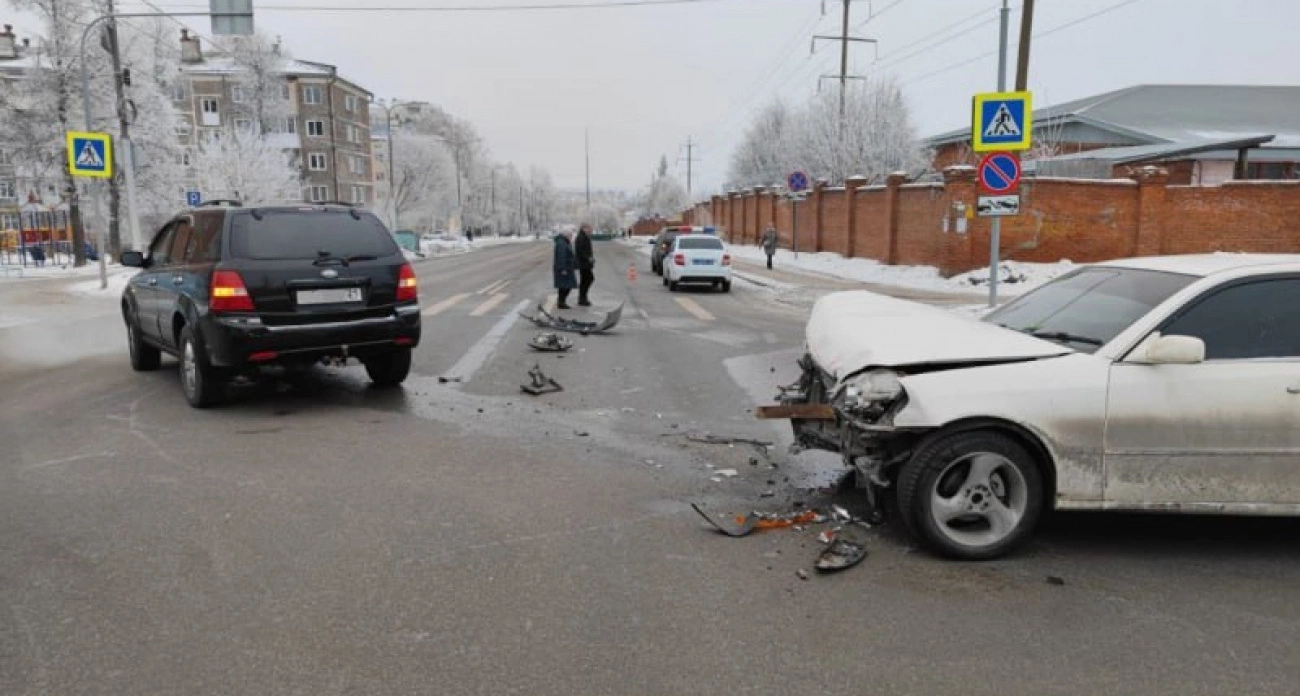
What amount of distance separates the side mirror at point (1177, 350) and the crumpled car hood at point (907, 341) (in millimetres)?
401

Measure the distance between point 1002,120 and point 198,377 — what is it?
35.5 feet

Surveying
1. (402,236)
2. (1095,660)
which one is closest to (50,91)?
(402,236)

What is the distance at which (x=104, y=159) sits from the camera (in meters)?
19.7

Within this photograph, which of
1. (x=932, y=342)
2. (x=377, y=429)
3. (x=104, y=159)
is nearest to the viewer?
(x=932, y=342)

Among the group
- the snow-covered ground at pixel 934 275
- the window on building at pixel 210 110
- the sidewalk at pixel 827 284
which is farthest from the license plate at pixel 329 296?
the window on building at pixel 210 110

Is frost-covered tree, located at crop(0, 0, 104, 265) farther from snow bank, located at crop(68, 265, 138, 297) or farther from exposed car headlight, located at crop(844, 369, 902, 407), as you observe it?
exposed car headlight, located at crop(844, 369, 902, 407)

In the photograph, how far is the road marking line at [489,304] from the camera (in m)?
16.3

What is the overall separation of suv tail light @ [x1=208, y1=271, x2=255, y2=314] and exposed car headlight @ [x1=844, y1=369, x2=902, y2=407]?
5.11 metres

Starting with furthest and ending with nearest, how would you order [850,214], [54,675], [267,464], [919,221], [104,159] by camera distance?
[850,214], [919,221], [104,159], [267,464], [54,675]

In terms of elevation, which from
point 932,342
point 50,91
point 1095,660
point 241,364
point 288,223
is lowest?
point 1095,660

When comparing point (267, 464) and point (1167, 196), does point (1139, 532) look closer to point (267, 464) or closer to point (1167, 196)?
point (267, 464)

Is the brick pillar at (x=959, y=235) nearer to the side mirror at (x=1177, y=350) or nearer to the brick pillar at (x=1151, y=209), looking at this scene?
the brick pillar at (x=1151, y=209)

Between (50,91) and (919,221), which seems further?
(50,91)

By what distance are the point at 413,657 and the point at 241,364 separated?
4748 mm
